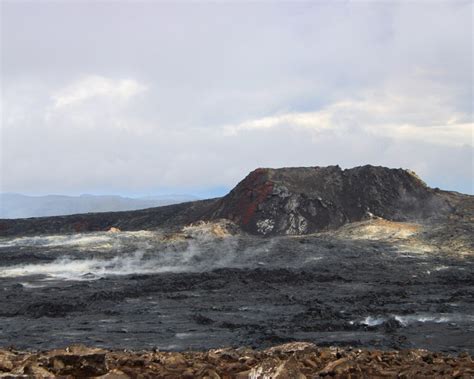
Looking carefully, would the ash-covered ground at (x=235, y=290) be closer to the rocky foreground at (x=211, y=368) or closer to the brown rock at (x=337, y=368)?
the rocky foreground at (x=211, y=368)

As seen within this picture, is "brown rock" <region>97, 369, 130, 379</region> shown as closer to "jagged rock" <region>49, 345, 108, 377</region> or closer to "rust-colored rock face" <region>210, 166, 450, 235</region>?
"jagged rock" <region>49, 345, 108, 377</region>

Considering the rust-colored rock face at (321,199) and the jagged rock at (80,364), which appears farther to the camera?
the rust-colored rock face at (321,199)

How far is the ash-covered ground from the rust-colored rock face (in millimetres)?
5063

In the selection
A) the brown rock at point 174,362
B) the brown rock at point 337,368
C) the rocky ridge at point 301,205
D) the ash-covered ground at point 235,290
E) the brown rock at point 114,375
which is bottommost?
the ash-covered ground at point 235,290

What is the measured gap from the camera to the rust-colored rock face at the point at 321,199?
40.0 metres

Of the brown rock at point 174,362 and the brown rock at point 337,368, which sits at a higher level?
the brown rock at point 337,368

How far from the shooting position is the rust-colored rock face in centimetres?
4003

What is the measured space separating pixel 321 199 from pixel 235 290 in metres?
21.6

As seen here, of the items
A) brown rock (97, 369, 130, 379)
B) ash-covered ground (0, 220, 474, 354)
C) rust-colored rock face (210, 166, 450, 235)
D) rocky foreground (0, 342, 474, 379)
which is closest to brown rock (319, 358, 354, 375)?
rocky foreground (0, 342, 474, 379)

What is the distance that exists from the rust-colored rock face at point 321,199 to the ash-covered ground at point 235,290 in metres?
5.06

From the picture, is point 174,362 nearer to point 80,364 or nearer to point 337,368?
point 80,364

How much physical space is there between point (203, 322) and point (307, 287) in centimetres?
689

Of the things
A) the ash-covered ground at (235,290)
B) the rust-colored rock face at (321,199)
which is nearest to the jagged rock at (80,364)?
the ash-covered ground at (235,290)

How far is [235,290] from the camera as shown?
21.2 m
